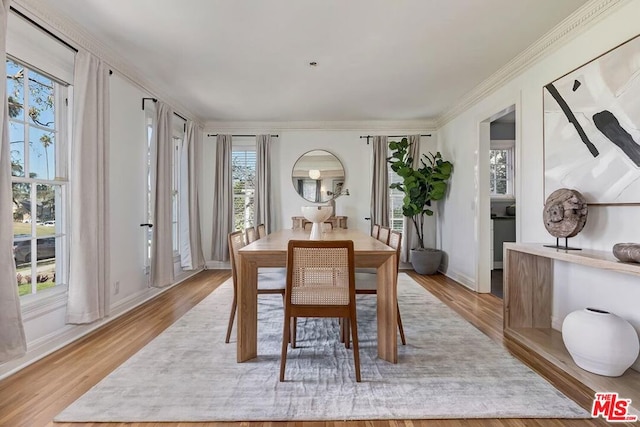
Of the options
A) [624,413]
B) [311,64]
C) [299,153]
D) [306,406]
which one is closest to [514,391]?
[624,413]

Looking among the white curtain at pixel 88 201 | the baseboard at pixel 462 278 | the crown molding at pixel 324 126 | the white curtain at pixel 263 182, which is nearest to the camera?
the white curtain at pixel 88 201

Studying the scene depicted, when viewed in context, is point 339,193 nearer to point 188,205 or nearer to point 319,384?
point 188,205

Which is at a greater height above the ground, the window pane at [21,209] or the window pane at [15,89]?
the window pane at [15,89]

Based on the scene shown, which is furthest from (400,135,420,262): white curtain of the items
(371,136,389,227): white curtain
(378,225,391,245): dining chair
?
(378,225,391,245): dining chair

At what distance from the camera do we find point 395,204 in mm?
5699

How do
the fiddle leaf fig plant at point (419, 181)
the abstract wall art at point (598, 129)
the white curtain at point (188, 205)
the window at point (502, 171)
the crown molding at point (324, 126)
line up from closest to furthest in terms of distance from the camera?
the abstract wall art at point (598, 129) < the white curtain at point (188, 205) < the fiddle leaf fig plant at point (419, 181) < the crown molding at point (324, 126) < the window at point (502, 171)

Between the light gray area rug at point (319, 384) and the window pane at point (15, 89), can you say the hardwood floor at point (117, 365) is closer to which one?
the light gray area rug at point (319, 384)

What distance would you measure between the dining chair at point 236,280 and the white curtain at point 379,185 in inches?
115

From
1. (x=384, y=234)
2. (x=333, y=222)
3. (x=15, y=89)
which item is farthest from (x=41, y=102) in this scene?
(x=333, y=222)

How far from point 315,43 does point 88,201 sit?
7.73 ft

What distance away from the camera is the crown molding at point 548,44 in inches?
90.4

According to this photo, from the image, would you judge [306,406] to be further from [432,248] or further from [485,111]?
[432,248]

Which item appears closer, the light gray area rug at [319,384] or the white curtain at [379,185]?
the light gray area rug at [319,384]

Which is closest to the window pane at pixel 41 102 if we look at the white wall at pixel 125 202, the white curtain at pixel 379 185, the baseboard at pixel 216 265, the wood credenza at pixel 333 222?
the white wall at pixel 125 202
